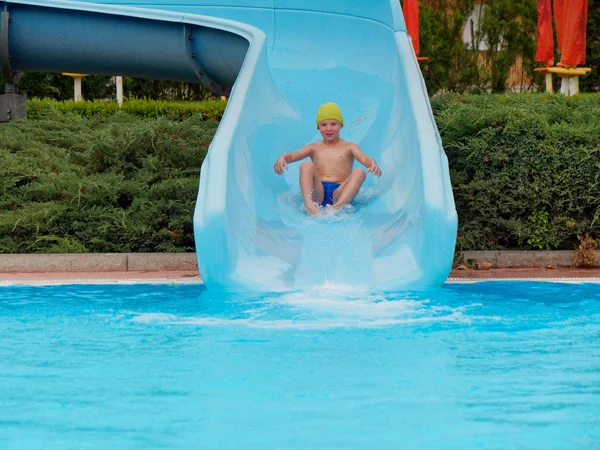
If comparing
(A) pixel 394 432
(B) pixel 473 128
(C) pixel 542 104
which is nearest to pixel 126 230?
(B) pixel 473 128

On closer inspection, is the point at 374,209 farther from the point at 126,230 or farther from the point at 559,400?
the point at 559,400

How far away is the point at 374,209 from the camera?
287 inches

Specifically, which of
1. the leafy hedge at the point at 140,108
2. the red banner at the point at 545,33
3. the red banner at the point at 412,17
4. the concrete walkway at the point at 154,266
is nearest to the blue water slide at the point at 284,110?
the concrete walkway at the point at 154,266

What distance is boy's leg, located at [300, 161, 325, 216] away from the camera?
282 inches

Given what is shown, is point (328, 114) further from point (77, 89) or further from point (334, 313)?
point (77, 89)

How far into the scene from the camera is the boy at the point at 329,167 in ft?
24.0

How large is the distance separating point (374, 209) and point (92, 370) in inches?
139

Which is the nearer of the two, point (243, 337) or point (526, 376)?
point (526, 376)

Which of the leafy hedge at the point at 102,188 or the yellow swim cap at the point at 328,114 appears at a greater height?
the yellow swim cap at the point at 328,114

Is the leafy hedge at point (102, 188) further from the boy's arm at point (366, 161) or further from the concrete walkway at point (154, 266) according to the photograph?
the boy's arm at point (366, 161)

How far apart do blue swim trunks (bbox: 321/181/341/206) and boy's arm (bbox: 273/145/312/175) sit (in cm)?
33

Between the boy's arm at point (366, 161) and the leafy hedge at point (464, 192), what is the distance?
3.69 ft

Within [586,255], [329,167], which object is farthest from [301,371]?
[586,255]

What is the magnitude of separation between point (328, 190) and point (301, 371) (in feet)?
11.5
